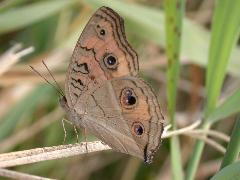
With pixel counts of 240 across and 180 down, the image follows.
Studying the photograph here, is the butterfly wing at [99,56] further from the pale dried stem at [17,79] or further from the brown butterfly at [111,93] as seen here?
the pale dried stem at [17,79]

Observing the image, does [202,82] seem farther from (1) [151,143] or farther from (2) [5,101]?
(1) [151,143]

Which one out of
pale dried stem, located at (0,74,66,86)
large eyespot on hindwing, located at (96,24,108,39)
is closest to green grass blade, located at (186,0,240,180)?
large eyespot on hindwing, located at (96,24,108,39)

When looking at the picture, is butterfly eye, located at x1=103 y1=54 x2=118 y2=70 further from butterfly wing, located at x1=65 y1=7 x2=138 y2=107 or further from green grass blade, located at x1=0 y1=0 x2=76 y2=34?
green grass blade, located at x1=0 y1=0 x2=76 y2=34

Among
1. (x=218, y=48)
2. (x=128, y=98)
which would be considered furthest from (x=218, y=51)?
(x=128, y=98)

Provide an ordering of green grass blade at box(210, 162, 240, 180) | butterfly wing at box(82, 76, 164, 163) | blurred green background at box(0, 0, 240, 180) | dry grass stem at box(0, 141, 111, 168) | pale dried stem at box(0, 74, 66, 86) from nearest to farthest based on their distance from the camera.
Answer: green grass blade at box(210, 162, 240, 180), dry grass stem at box(0, 141, 111, 168), butterfly wing at box(82, 76, 164, 163), blurred green background at box(0, 0, 240, 180), pale dried stem at box(0, 74, 66, 86)

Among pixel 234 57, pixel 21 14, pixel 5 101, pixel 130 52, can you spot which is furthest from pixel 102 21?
pixel 5 101

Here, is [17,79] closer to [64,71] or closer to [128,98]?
[64,71]

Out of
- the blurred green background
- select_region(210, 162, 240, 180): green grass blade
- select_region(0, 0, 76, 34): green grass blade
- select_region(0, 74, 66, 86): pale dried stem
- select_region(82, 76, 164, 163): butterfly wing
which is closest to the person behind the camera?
select_region(210, 162, 240, 180): green grass blade
